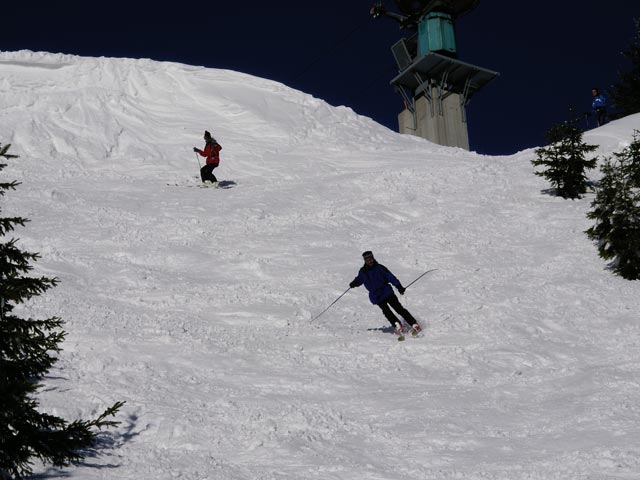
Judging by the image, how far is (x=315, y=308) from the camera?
1269 centimetres

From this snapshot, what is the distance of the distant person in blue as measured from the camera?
32406 mm

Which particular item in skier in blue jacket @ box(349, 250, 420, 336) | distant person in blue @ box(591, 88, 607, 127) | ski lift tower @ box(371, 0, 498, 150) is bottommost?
skier in blue jacket @ box(349, 250, 420, 336)

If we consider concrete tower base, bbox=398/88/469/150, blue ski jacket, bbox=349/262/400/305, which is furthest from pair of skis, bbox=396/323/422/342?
concrete tower base, bbox=398/88/469/150

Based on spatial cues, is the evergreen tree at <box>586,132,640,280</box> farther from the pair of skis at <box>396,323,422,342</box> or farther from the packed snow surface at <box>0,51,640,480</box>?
the pair of skis at <box>396,323,422,342</box>

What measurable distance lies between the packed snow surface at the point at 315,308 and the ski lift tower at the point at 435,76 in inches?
652

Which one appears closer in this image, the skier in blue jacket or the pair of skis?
the pair of skis

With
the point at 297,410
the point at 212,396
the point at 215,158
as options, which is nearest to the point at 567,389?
the point at 297,410

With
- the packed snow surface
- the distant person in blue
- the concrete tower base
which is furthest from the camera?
the concrete tower base

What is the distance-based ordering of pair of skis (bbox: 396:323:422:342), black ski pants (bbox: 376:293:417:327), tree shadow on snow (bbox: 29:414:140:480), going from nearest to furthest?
tree shadow on snow (bbox: 29:414:140:480), pair of skis (bbox: 396:323:422:342), black ski pants (bbox: 376:293:417:327)

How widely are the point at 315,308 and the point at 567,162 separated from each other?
10.2 m

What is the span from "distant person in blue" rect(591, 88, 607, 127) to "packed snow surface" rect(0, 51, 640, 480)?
542cm

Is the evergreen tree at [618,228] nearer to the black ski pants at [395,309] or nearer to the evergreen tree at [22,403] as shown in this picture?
the black ski pants at [395,309]

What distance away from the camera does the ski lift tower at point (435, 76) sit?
4322 cm

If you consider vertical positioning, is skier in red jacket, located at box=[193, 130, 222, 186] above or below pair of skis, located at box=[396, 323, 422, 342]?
above
